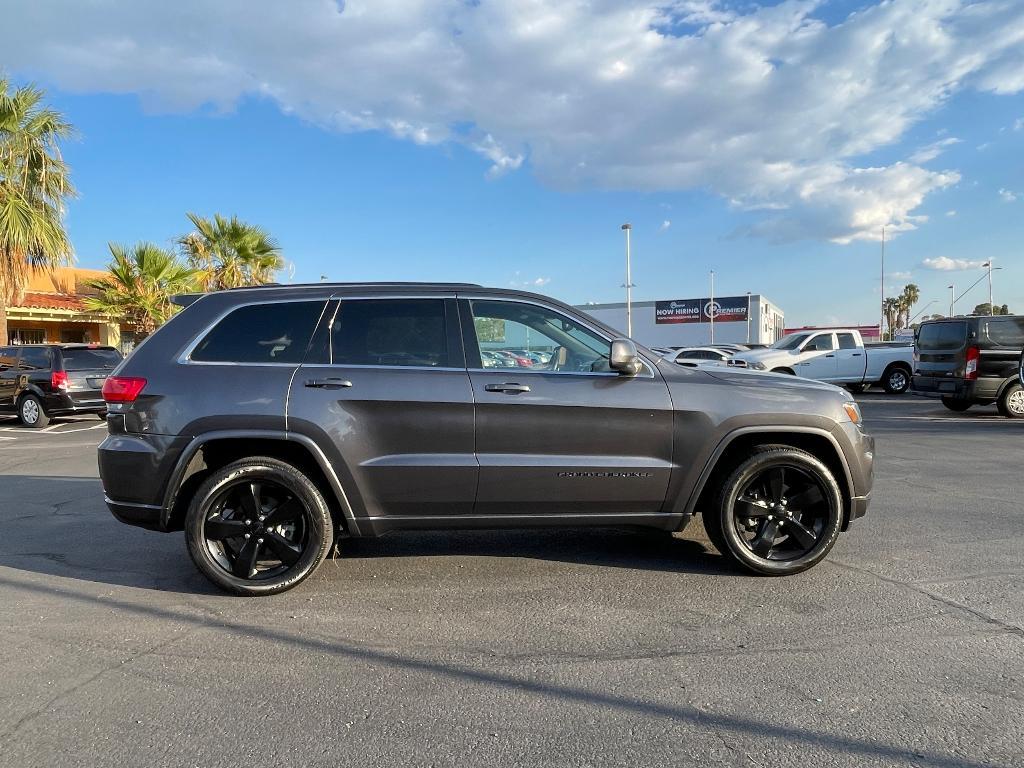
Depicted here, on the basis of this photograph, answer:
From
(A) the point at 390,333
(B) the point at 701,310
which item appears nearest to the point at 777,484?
(A) the point at 390,333

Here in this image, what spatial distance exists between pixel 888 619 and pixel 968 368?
414 inches

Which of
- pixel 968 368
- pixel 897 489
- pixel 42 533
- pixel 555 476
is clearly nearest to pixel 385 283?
pixel 555 476

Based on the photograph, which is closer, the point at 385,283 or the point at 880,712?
the point at 880,712

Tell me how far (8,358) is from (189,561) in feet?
40.1

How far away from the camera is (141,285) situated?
2119 cm

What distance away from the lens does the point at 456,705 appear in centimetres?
281

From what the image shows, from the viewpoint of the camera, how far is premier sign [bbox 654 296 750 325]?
5443 cm

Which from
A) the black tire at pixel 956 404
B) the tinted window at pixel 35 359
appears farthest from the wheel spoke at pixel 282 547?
the black tire at pixel 956 404

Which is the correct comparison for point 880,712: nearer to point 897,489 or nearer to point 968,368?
point 897,489

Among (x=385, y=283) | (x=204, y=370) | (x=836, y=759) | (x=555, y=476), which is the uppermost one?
(x=385, y=283)

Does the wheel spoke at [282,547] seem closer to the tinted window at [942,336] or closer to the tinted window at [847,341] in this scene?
the tinted window at [942,336]

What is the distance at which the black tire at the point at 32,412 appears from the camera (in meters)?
13.5

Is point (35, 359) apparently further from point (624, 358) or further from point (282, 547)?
point (624, 358)

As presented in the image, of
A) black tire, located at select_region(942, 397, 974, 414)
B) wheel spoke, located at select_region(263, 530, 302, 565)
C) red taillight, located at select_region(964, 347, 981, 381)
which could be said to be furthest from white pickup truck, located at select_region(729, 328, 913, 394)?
wheel spoke, located at select_region(263, 530, 302, 565)
